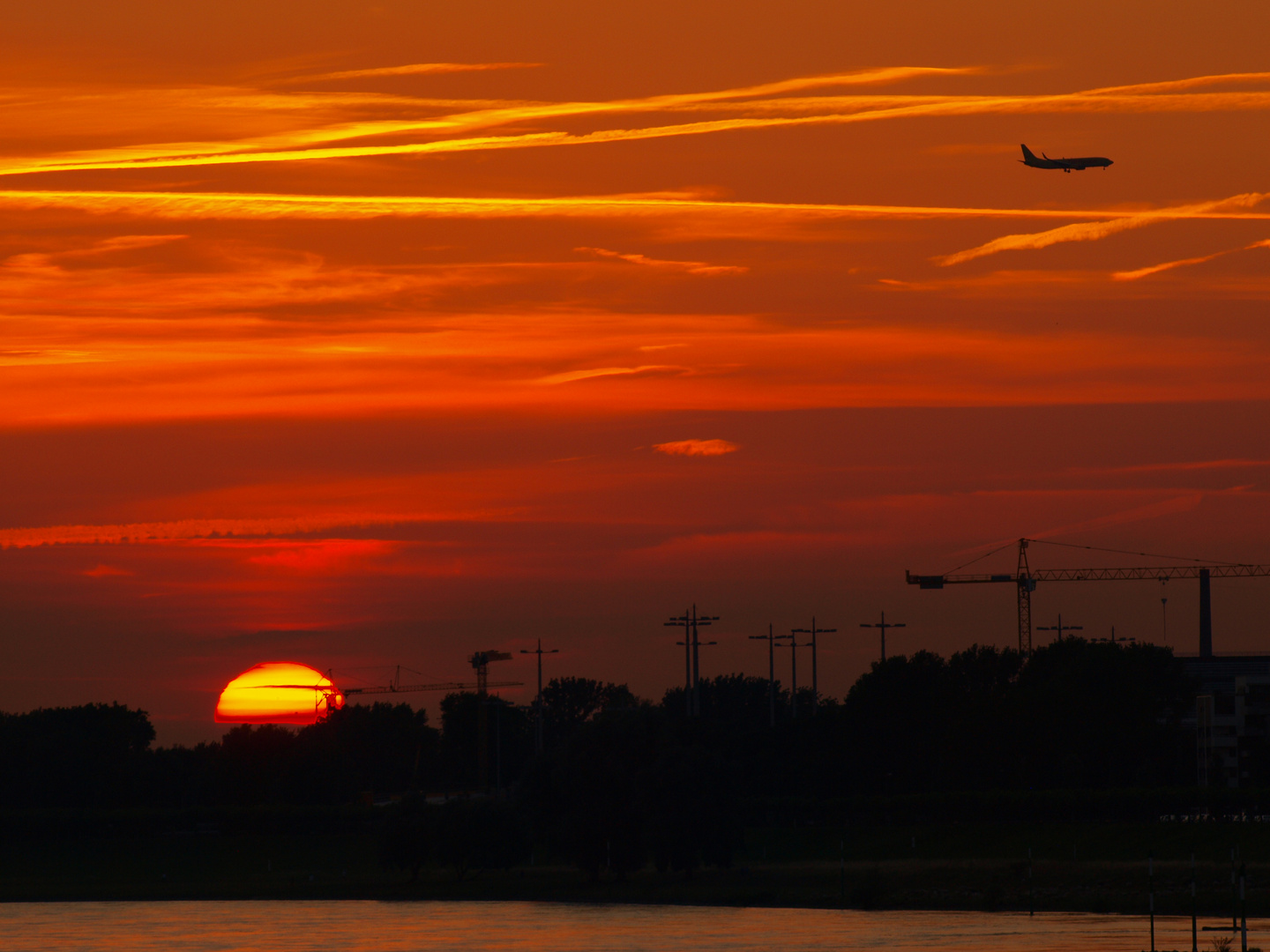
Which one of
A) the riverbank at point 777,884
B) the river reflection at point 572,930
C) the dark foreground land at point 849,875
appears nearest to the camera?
the river reflection at point 572,930

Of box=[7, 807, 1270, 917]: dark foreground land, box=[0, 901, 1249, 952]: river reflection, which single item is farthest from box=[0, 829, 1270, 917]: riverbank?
box=[0, 901, 1249, 952]: river reflection

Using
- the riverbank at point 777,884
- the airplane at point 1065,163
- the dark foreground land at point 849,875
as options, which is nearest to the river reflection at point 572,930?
the riverbank at point 777,884

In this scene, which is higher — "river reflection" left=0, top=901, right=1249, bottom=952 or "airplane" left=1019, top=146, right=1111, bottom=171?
"airplane" left=1019, top=146, right=1111, bottom=171

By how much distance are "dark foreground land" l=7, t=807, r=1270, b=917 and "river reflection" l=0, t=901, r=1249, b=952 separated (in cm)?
696

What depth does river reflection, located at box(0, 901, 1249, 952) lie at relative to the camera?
87000mm

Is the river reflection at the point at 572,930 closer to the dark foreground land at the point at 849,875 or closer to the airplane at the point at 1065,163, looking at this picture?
the dark foreground land at the point at 849,875

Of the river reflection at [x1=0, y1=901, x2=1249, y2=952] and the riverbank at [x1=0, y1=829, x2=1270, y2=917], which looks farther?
the riverbank at [x1=0, y1=829, x2=1270, y2=917]

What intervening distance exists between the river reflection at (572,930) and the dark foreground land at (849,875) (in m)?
6.96

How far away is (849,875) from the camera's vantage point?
135750 mm

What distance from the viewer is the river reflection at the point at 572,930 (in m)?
87.0

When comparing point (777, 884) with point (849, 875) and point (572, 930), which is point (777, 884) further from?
point (572, 930)

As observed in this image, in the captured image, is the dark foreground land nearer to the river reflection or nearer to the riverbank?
the riverbank

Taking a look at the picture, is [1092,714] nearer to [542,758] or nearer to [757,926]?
[542,758]

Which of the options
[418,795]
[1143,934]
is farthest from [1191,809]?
[1143,934]
